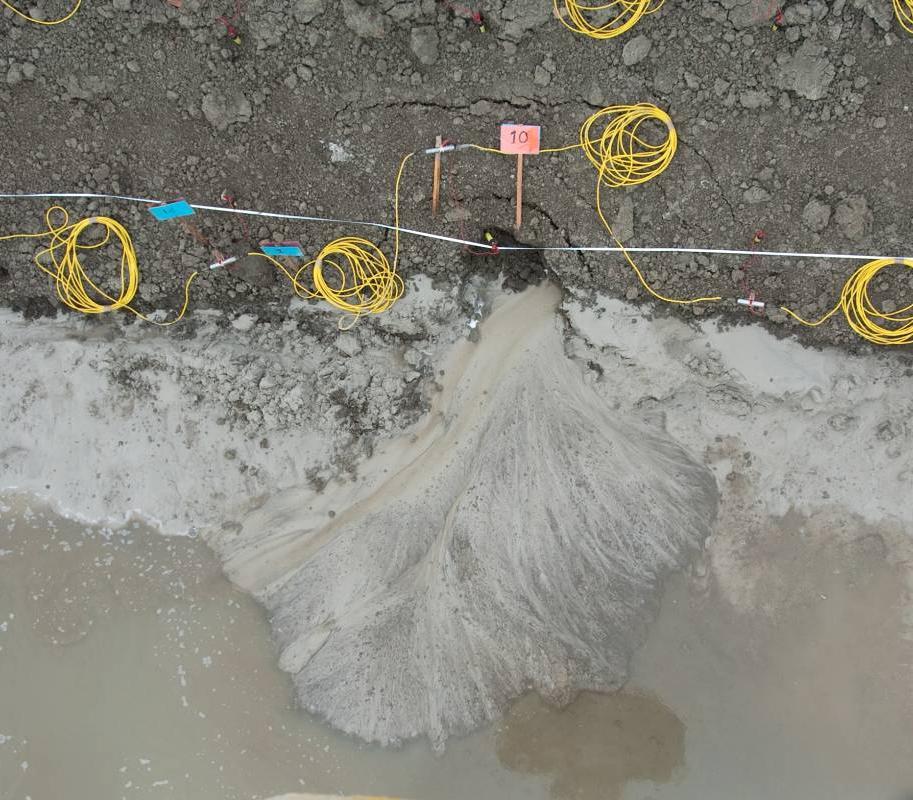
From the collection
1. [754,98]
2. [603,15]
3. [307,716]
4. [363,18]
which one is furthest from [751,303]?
[307,716]

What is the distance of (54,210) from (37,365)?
38.9 inches

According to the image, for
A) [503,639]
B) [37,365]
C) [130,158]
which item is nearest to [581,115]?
[130,158]

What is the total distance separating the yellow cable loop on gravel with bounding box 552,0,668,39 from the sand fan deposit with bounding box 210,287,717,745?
159cm

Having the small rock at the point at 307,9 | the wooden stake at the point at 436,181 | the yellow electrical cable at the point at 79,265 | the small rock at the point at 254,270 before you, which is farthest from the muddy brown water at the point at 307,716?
the small rock at the point at 307,9

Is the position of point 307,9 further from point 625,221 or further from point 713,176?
point 713,176

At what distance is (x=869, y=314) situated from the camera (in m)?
3.74

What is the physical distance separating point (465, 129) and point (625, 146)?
3.25 ft

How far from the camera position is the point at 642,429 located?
3854 millimetres

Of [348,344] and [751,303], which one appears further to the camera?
[348,344]

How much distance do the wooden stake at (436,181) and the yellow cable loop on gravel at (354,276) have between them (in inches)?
7.6

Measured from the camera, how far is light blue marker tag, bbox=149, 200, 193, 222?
366 cm

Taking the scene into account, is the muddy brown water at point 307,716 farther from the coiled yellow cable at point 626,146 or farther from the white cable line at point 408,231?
the coiled yellow cable at point 626,146

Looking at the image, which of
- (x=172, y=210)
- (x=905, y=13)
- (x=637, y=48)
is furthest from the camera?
(x=172, y=210)

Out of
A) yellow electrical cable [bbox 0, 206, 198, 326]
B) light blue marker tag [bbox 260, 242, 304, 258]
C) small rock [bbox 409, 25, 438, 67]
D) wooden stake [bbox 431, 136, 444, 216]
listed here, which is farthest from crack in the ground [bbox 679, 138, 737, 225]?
yellow electrical cable [bbox 0, 206, 198, 326]
